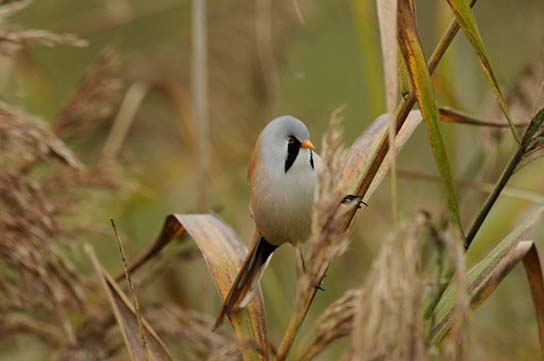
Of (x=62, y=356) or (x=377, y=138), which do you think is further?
(x=62, y=356)

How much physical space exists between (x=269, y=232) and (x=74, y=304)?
0.76 metres

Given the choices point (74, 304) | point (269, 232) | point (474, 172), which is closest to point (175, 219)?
point (269, 232)

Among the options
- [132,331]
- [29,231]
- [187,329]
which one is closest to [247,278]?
[132,331]

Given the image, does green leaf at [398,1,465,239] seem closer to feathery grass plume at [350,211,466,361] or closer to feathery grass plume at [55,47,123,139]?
feathery grass plume at [350,211,466,361]

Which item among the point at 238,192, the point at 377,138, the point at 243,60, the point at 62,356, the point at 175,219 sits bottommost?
the point at 62,356

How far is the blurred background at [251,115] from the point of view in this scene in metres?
2.19

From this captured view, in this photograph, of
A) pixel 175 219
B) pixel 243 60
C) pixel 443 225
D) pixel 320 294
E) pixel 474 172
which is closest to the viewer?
pixel 443 225

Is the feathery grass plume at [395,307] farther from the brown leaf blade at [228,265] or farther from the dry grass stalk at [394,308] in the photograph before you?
the brown leaf blade at [228,265]

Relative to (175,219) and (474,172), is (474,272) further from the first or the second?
(474,172)

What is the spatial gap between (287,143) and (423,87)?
19 cm

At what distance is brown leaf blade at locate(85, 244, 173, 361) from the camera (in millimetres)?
1229

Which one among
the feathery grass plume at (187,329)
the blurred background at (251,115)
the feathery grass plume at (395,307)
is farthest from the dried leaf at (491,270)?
the feathery grass plume at (187,329)

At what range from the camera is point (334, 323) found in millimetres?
990

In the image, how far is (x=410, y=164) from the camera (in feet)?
12.2
